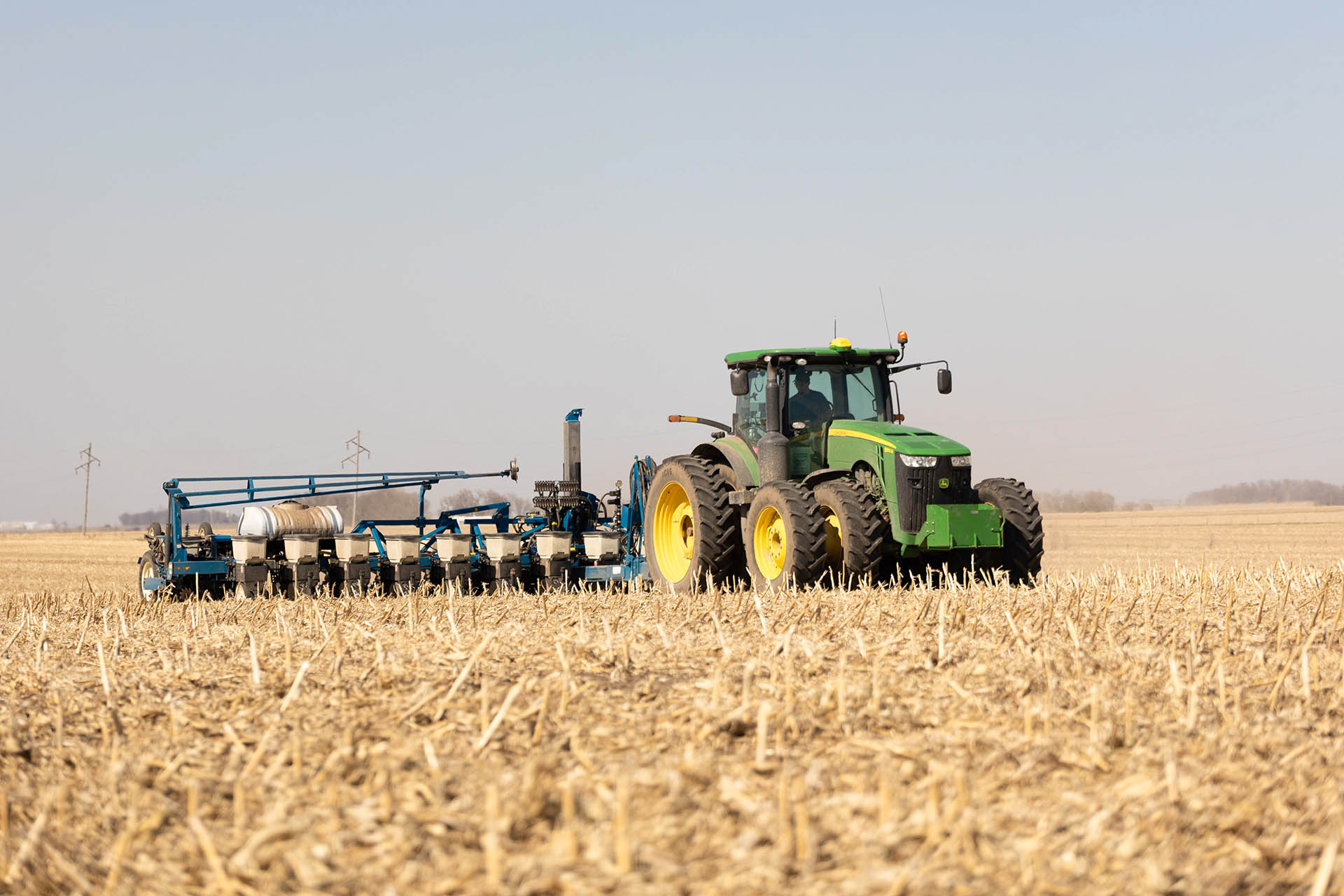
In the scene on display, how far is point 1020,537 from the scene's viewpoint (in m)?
10.2

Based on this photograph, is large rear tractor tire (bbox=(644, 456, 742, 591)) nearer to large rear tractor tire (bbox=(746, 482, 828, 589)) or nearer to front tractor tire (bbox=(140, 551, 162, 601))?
large rear tractor tire (bbox=(746, 482, 828, 589))

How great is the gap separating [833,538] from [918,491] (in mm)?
839

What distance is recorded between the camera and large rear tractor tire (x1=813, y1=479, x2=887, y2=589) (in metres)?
9.46

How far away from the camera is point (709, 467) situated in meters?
11.4

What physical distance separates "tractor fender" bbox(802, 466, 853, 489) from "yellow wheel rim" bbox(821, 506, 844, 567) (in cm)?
42

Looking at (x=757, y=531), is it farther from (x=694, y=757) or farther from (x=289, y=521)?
(x=289, y=521)

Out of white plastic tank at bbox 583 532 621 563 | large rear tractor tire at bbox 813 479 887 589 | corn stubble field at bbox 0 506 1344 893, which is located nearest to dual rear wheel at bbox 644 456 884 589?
large rear tractor tire at bbox 813 479 887 589

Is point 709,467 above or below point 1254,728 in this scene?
above

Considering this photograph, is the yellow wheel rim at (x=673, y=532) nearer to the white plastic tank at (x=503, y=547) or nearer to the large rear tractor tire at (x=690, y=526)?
the large rear tractor tire at (x=690, y=526)

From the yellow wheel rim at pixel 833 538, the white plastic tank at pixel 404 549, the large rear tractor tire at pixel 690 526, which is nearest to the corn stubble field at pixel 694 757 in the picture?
the yellow wheel rim at pixel 833 538

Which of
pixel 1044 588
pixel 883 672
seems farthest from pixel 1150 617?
pixel 883 672

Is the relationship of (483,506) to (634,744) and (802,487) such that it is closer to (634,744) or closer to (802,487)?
(802,487)

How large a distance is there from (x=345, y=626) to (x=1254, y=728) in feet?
16.4

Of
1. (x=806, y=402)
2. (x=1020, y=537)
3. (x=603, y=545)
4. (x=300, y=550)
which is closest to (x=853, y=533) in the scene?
(x=1020, y=537)
